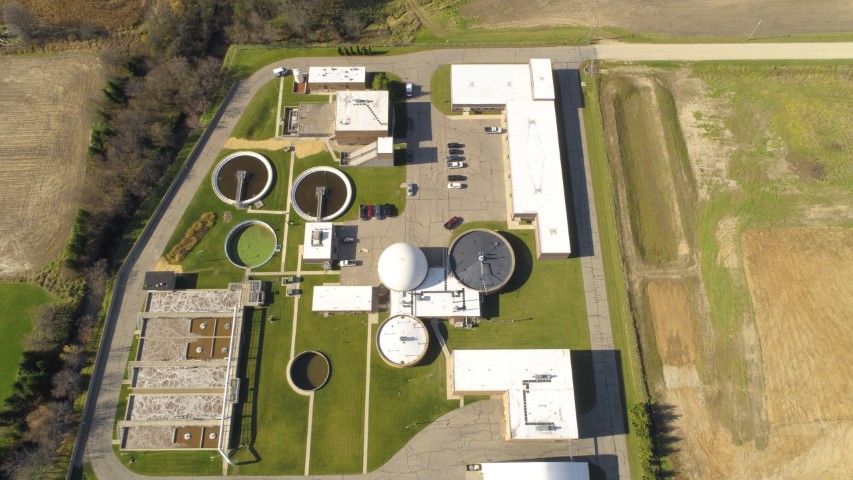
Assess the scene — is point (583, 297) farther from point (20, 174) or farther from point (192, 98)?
point (20, 174)

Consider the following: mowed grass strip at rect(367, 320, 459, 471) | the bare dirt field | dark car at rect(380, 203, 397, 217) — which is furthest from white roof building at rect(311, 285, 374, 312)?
the bare dirt field

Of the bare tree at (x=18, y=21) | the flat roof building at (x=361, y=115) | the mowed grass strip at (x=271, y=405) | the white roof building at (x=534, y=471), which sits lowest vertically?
the white roof building at (x=534, y=471)

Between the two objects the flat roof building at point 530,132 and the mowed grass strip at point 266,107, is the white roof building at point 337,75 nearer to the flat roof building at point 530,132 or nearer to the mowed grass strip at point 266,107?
the mowed grass strip at point 266,107

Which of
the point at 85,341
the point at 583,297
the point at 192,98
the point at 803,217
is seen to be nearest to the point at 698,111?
the point at 803,217

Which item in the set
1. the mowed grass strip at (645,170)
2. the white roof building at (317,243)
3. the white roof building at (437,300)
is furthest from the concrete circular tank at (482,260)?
the mowed grass strip at (645,170)

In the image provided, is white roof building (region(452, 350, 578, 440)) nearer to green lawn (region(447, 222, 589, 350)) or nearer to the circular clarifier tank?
green lawn (region(447, 222, 589, 350))

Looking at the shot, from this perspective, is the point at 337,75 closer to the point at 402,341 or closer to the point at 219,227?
the point at 219,227
